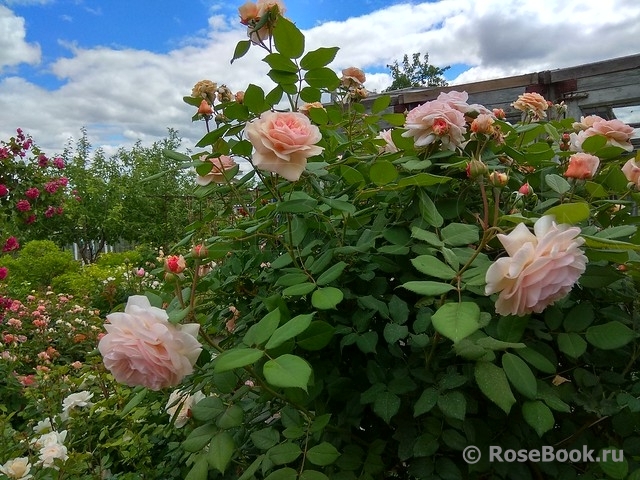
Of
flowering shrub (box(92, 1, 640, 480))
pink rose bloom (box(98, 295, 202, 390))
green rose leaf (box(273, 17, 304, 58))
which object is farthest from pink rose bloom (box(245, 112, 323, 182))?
pink rose bloom (box(98, 295, 202, 390))

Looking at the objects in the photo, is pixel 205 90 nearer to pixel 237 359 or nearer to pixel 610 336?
pixel 237 359

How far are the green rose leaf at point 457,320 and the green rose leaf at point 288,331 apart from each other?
0.13 metres

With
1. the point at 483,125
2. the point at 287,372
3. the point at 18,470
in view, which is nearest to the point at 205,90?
the point at 483,125

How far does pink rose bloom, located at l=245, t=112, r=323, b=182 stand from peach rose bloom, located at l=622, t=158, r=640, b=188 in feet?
1.57

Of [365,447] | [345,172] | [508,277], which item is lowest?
[365,447]

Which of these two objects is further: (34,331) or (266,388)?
(34,331)

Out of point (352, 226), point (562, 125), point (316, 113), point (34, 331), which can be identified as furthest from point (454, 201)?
point (34, 331)

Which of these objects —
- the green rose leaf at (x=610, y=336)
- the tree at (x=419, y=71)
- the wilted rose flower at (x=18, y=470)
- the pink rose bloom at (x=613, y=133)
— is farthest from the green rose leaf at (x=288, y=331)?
the tree at (x=419, y=71)

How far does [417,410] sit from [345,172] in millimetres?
343

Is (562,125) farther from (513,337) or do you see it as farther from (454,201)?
(513,337)

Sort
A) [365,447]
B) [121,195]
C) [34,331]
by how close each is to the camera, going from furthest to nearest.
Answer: [121,195], [34,331], [365,447]

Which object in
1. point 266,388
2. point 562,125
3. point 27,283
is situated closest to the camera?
point 266,388

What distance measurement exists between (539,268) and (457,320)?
0.10 meters

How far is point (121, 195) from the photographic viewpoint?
9.34 meters
